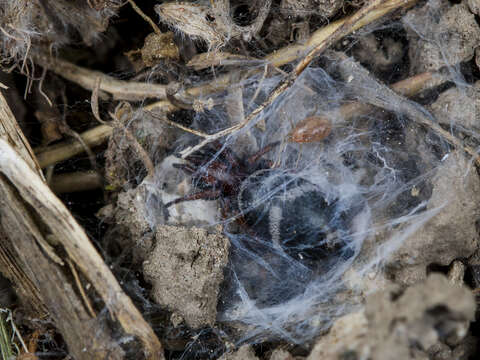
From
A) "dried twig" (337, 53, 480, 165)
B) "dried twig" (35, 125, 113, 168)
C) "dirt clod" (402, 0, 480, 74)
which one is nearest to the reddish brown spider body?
"dried twig" (35, 125, 113, 168)

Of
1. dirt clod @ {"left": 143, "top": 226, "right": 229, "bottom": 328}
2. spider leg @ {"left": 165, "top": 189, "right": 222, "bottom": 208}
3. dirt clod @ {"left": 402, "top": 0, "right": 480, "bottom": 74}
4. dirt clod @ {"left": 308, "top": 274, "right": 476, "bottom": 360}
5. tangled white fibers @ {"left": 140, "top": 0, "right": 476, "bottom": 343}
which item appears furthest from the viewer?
spider leg @ {"left": 165, "top": 189, "right": 222, "bottom": 208}

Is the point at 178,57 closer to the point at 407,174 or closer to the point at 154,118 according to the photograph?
the point at 154,118

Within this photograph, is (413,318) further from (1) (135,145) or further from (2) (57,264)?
(1) (135,145)

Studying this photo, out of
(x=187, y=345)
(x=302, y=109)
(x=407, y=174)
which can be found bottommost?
(x=187, y=345)

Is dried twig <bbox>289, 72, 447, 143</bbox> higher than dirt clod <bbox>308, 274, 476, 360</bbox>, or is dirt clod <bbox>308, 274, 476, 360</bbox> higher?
dried twig <bbox>289, 72, 447, 143</bbox>

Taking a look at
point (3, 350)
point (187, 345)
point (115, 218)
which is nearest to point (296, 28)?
point (115, 218)

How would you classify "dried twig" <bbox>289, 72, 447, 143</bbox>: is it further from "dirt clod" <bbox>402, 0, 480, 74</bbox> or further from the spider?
the spider

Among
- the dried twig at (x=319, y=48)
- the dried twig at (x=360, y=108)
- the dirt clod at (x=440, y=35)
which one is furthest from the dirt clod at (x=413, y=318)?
the dirt clod at (x=440, y=35)

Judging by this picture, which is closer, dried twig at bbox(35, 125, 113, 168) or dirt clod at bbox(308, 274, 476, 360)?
dirt clod at bbox(308, 274, 476, 360)
